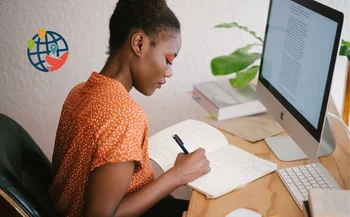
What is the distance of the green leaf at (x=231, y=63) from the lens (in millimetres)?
1488

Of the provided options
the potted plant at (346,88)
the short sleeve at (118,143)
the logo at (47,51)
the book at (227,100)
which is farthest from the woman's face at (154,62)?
the logo at (47,51)

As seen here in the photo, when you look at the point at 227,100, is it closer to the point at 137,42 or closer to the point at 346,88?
the point at 346,88

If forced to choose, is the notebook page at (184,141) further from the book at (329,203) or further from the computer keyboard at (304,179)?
the book at (329,203)

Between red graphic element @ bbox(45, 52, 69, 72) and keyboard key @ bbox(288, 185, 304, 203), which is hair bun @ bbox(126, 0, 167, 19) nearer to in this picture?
keyboard key @ bbox(288, 185, 304, 203)

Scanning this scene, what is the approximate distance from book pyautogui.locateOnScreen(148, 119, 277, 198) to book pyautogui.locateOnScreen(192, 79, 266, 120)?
Answer: 93 mm

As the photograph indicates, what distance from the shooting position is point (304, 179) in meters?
1.16

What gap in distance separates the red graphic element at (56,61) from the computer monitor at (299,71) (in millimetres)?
934

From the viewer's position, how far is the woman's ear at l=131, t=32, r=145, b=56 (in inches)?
42.3

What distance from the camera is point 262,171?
1209mm

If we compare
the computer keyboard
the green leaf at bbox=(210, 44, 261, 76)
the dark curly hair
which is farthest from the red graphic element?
the computer keyboard

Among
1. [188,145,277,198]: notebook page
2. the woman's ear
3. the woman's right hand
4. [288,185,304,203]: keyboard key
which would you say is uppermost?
the woman's ear

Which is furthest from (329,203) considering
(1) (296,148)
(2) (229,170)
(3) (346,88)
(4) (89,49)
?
(4) (89,49)

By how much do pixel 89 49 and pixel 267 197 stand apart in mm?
1158

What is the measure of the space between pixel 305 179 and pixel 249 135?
30 centimetres
